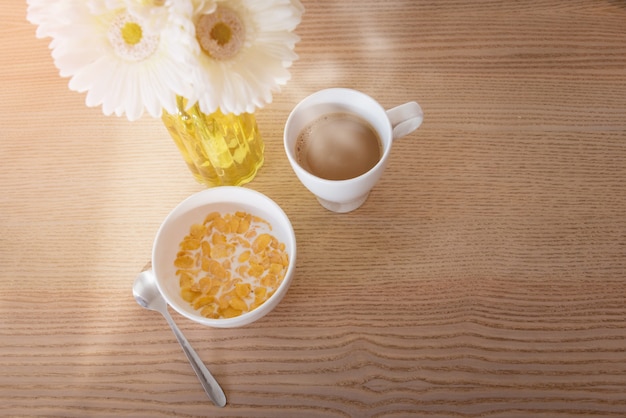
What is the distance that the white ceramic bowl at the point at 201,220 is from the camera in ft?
1.93

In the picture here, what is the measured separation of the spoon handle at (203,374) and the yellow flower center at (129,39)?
12.2 inches

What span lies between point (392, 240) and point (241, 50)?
0.31 metres

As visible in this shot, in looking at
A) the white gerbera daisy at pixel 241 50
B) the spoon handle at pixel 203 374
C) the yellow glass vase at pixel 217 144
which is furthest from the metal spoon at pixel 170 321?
the white gerbera daisy at pixel 241 50

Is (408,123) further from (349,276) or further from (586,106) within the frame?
(586,106)

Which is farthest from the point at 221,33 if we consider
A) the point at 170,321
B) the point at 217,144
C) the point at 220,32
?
the point at 170,321

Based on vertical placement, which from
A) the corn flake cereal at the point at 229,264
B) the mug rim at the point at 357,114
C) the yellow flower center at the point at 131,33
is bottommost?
the corn flake cereal at the point at 229,264

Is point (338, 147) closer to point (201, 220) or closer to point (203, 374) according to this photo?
point (201, 220)

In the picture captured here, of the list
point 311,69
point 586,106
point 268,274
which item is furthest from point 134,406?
point 586,106

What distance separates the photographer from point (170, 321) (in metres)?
0.63

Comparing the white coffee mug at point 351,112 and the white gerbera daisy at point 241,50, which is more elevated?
the white gerbera daisy at point 241,50

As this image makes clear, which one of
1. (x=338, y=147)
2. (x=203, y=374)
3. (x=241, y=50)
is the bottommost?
(x=203, y=374)

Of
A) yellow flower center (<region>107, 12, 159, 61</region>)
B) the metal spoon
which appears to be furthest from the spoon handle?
→ yellow flower center (<region>107, 12, 159, 61</region>)

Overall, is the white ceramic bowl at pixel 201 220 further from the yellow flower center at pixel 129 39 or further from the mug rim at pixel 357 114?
the yellow flower center at pixel 129 39

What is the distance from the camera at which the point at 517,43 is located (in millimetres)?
805
